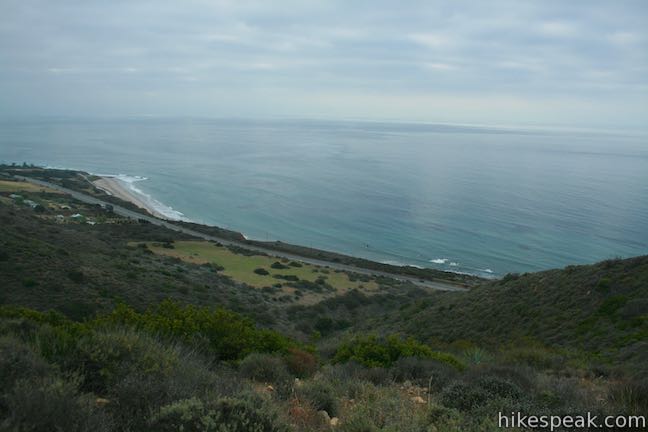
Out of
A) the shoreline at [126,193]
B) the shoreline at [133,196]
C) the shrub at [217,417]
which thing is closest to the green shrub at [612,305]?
the shrub at [217,417]

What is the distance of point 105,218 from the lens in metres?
47.3

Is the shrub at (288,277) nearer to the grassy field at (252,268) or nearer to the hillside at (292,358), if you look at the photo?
the grassy field at (252,268)

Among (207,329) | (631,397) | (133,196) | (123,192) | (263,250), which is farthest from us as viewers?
(123,192)

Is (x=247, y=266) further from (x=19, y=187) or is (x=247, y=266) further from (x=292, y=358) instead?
(x=19, y=187)

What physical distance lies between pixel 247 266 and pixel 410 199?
41.0 m

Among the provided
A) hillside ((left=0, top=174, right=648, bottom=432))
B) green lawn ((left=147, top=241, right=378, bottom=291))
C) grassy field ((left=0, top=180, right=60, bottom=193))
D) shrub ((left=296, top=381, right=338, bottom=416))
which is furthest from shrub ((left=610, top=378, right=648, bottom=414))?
grassy field ((left=0, top=180, right=60, bottom=193))

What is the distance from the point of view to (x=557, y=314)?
16.5 meters

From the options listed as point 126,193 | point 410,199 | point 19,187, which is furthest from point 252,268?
point 126,193

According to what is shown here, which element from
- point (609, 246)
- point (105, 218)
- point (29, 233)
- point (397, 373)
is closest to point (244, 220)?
point (105, 218)

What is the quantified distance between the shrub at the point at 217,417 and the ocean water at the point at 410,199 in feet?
143

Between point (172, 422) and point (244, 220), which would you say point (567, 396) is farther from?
point (244, 220)

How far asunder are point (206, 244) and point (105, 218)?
1251 cm

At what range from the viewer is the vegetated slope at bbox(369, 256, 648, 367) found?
13.6 m

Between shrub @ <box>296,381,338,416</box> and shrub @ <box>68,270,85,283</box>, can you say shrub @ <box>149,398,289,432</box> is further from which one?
shrub @ <box>68,270,85,283</box>
